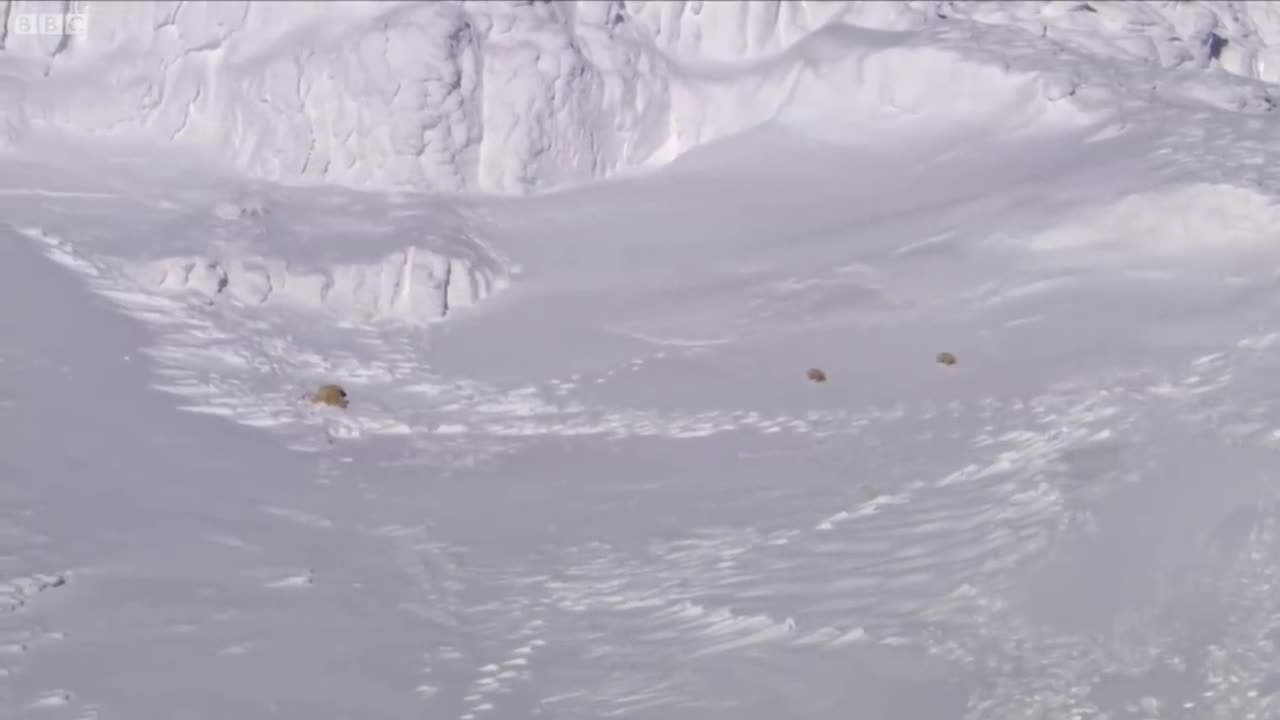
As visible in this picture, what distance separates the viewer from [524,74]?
7.54 meters

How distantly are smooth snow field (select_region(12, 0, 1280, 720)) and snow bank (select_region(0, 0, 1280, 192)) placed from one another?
0.08ft

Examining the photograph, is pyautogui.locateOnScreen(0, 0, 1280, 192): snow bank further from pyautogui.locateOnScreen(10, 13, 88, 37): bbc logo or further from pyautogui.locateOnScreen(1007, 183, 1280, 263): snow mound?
pyautogui.locateOnScreen(1007, 183, 1280, 263): snow mound

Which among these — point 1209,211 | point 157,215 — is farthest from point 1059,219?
point 157,215

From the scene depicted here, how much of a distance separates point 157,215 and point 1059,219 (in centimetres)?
419

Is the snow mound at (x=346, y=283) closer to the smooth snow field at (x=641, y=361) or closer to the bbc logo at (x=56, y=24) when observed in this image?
the smooth snow field at (x=641, y=361)

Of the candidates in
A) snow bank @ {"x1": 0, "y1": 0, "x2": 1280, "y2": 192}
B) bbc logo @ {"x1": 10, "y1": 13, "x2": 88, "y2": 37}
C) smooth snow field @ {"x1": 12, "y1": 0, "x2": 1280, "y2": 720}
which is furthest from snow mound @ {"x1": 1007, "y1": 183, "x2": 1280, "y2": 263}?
bbc logo @ {"x1": 10, "y1": 13, "x2": 88, "y2": 37}

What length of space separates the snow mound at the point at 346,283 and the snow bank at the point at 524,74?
0.91 meters

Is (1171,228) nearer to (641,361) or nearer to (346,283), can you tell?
(641,361)

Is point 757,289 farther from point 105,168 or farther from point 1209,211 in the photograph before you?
point 105,168

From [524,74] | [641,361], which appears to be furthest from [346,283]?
[524,74]

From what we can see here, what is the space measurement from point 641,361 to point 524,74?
213cm

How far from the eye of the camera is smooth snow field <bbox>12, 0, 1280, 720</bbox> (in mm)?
4297

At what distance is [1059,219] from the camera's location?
6465mm

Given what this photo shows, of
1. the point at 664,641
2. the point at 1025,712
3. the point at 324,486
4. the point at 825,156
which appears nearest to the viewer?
the point at 1025,712
